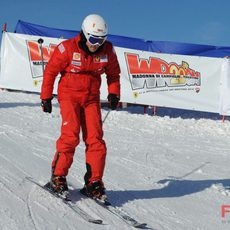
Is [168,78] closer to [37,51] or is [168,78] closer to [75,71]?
[37,51]

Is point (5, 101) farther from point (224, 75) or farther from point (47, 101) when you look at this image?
point (47, 101)

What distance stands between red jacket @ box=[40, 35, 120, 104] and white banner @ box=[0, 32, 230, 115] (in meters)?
6.93

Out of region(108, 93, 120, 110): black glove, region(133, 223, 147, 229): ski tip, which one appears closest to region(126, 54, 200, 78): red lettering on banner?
region(108, 93, 120, 110): black glove

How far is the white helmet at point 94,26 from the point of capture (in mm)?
4332

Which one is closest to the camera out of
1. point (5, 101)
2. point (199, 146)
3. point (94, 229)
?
point (94, 229)

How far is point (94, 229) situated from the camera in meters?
3.68

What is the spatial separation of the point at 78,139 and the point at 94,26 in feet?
3.58

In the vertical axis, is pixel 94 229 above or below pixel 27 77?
below

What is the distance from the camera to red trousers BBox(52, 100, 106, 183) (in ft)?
14.3

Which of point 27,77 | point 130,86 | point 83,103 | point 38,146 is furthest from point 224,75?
point 83,103

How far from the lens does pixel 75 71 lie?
14.6ft

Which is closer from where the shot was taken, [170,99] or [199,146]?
[199,146]

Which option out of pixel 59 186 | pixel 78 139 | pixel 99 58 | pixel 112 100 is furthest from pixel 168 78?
pixel 59 186

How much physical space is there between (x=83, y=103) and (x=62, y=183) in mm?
804
